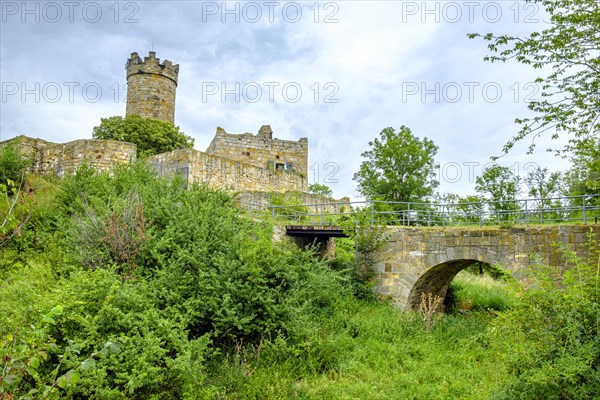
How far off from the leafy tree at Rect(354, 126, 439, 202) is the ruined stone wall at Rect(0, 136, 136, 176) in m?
13.4

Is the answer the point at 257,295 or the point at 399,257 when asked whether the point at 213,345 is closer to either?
the point at 257,295

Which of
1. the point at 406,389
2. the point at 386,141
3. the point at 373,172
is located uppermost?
the point at 386,141

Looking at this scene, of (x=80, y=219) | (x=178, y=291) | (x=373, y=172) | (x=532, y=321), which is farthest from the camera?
(x=373, y=172)

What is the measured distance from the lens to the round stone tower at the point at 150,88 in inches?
1023

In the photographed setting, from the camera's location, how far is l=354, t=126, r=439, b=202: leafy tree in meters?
25.0

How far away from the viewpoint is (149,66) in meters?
26.5

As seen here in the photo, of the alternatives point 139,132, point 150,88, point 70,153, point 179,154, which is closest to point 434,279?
point 179,154

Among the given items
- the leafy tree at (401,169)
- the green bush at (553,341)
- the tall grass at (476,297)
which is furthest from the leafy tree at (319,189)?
the green bush at (553,341)

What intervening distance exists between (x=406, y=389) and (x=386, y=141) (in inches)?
753

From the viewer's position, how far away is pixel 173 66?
2733 cm

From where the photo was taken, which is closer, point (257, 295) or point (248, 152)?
point (257, 295)

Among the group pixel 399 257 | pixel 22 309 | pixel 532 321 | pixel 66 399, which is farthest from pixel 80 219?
pixel 532 321

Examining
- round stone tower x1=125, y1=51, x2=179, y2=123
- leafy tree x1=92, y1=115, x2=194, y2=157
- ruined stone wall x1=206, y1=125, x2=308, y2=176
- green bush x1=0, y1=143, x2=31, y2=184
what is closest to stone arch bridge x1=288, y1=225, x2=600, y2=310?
ruined stone wall x1=206, y1=125, x2=308, y2=176

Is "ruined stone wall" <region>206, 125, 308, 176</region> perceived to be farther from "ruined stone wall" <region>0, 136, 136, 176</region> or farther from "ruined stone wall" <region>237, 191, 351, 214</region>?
"ruined stone wall" <region>0, 136, 136, 176</region>
